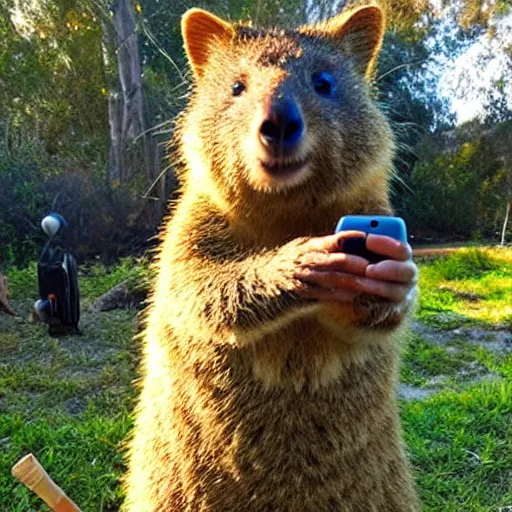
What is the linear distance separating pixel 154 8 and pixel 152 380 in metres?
14.0

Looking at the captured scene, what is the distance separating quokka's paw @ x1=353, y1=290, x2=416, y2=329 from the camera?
1.81 meters

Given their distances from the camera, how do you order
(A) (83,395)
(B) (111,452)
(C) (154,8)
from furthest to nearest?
1. (C) (154,8)
2. (A) (83,395)
3. (B) (111,452)

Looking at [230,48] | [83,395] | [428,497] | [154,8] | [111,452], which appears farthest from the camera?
[154,8]

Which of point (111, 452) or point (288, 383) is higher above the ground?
point (288, 383)

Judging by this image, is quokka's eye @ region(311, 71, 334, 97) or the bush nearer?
quokka's eye @ region(311, 71, 334, 97)

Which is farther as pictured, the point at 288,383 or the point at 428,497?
the point at 428,497

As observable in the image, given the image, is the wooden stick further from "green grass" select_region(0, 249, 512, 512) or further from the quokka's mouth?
"green grass" select_region(0, 249, 512, 512)

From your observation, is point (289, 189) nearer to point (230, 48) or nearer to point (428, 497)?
point (230, 48)

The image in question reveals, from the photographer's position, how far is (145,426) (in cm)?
252

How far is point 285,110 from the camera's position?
5.95 ft

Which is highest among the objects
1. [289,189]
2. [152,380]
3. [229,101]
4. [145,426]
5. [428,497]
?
[229,101]

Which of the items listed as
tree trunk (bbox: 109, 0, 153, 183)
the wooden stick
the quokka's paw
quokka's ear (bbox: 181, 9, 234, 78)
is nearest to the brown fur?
the quokka's paw

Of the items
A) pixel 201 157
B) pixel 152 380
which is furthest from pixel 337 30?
pixel 152 380

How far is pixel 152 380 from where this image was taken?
2533 mm
